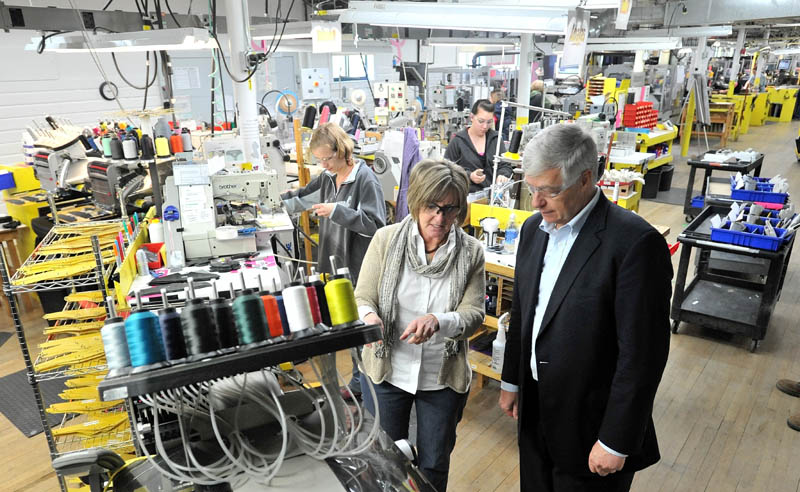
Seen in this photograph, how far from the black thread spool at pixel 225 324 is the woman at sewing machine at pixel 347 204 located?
5.20ft

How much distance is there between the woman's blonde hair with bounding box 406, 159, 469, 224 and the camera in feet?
5.11

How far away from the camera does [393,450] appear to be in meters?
1.28

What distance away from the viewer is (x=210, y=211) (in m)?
2.76

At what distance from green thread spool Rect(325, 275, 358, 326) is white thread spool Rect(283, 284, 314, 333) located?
0.05m

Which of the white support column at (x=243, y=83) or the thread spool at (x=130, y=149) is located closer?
the thread spool at (x=130, y=149)

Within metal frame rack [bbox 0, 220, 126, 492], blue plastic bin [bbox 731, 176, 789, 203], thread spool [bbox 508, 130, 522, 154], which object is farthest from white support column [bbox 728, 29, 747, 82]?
metal frame rack [bbox 0, 220, 126, 492]

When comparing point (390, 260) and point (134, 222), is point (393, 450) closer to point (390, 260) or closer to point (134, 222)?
point (390, 260)

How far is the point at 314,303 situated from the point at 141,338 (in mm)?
303

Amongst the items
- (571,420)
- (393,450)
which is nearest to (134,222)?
(393,450)

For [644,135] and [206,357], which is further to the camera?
[644,135]

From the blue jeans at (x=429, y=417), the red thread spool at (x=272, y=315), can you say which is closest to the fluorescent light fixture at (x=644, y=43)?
the blue jeans at (x=429, y=417)

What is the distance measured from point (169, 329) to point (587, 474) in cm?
123

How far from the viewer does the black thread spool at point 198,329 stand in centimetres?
92

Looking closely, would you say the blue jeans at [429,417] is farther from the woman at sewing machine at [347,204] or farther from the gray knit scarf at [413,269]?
the woman at sewing machine at [347,204]
